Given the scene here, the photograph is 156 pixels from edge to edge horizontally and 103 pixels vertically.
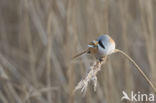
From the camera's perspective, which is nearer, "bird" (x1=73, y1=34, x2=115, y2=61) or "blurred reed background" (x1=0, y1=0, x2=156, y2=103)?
"bird" (x1=73, y1=34, x2=115, y2=61)

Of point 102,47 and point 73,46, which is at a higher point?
point 73,46

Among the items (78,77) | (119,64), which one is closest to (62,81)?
(78,77)

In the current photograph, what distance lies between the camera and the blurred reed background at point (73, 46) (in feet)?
3.24

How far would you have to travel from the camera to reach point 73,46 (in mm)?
968

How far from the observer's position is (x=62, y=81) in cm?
129

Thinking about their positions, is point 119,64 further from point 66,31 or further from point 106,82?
point 66,31

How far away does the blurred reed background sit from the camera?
0.99 meters

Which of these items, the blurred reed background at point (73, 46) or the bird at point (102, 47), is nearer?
the bird at point (102, 47)

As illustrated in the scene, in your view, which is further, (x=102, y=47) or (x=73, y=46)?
(x=73, y=46)

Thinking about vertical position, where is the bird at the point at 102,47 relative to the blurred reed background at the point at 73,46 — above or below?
below

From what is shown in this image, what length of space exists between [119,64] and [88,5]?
0.34 m

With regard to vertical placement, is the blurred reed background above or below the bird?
above

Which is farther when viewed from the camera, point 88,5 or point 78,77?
point 78,77

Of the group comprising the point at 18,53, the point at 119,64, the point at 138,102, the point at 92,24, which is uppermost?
the point at 18,53
